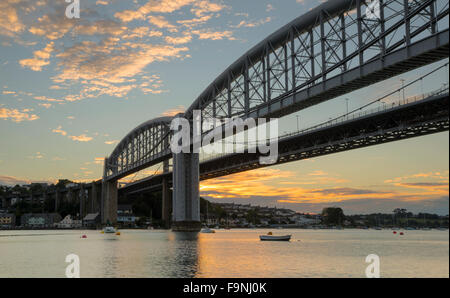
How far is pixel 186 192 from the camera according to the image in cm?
10325

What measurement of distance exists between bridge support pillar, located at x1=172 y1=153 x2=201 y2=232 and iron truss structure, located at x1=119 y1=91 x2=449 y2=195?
1618 cm

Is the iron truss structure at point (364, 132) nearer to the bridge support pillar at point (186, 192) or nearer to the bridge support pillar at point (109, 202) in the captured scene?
the bridge support pillar at point (186, 192)

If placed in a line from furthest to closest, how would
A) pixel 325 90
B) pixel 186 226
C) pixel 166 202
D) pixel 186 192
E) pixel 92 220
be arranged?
pixel 92 220 → pixel 166 202 → pixel 186 226 → pixel 186 192 → pixel 325 90

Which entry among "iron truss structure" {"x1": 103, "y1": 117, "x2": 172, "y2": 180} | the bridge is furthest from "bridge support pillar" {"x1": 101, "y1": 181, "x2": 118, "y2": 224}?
the bridge

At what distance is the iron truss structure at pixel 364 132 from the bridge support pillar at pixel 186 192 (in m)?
16.2

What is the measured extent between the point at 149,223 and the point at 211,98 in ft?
373

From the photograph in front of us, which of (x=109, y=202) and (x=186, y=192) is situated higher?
(x=186, y=192)

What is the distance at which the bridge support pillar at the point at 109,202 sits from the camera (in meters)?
181

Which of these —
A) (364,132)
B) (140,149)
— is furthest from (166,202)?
(364,132)

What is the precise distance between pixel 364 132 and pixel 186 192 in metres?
35.9

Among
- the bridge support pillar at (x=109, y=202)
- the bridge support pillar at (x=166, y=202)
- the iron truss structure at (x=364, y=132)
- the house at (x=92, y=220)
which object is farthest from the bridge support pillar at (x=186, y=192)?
the house at (x=92, y=220)

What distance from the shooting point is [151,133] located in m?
163

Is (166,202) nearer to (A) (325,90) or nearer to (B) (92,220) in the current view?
(B) (92,220)

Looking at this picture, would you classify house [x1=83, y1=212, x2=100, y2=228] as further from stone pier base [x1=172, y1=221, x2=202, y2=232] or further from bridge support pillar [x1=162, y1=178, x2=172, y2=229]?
stone pier base [x1=172, y1=221, x2=202, y2=232]
